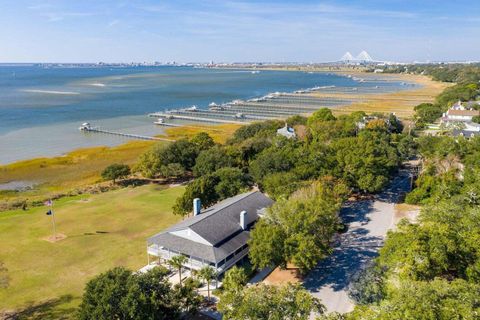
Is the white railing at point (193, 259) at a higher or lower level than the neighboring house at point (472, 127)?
lower

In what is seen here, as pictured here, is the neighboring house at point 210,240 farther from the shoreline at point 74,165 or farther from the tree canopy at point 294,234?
the shoreline at point 74,165

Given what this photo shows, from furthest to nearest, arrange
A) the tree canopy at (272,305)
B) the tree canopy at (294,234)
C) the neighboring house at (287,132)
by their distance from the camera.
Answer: the neighboring house at (287,132) < the tree canopy at (294,234) < the tree canopy at (272,305)

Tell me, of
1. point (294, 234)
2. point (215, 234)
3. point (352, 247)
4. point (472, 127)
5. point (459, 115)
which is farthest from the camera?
point (459, 115)

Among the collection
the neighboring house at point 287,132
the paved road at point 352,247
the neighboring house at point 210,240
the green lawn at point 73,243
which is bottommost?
the green lawn at point 73,243

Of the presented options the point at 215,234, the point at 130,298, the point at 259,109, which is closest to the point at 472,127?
the point at 215,234

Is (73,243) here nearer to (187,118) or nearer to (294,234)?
(294,234)

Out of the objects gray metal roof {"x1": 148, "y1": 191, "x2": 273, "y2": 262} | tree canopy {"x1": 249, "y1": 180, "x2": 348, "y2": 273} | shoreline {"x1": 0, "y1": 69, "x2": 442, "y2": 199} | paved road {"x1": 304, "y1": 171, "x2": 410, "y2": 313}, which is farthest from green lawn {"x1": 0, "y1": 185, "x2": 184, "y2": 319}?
paved road {"x1": 304, "y1": 171, "x2": 410, "y2": 313}

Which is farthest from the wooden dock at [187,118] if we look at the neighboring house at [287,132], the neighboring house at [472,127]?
the neighboring house at [472,127]
